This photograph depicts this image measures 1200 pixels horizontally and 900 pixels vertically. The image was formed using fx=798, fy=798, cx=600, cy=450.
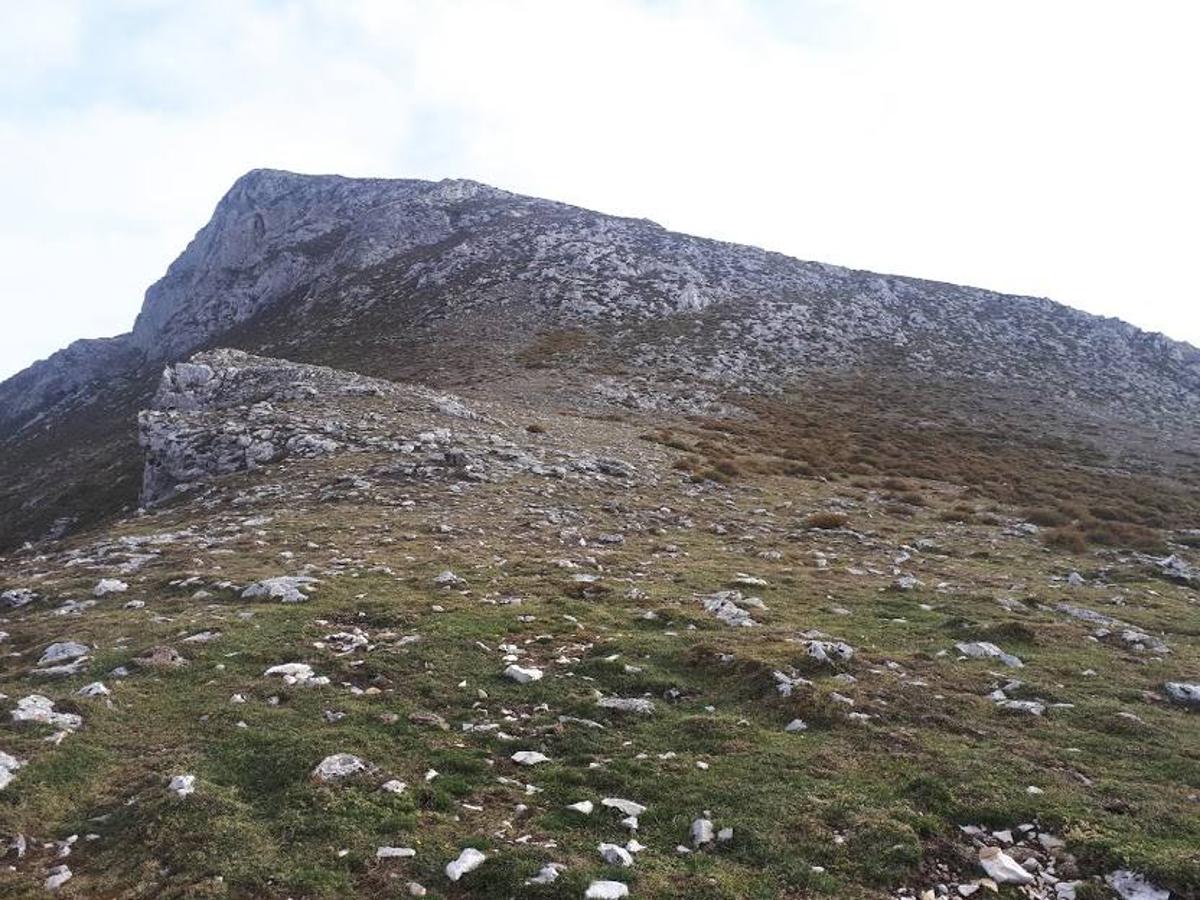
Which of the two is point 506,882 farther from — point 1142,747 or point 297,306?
point 297,306

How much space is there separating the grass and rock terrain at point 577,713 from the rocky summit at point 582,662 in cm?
5

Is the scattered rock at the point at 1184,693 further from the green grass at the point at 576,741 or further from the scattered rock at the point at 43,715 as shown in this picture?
the scattered rock at the point at 43,715

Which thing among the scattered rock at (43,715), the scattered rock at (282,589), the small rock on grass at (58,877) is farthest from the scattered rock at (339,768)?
the scattered rock at (282,589)

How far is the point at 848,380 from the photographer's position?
6250cm

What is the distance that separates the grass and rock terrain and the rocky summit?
0.17ft

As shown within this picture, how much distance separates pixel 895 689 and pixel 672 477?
61.1 feet

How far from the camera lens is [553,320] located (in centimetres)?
6788

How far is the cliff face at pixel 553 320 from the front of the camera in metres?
61.2

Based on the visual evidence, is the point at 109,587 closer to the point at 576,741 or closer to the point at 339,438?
the point at 576,741

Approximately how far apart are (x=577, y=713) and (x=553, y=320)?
59447 millimetres

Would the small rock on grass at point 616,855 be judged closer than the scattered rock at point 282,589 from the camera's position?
Yes

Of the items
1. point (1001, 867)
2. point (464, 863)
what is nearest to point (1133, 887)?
point (1001, 867)

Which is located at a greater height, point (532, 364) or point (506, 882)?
point (532, 364)

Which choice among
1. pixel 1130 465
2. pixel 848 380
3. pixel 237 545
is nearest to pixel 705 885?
pixel 237 545
